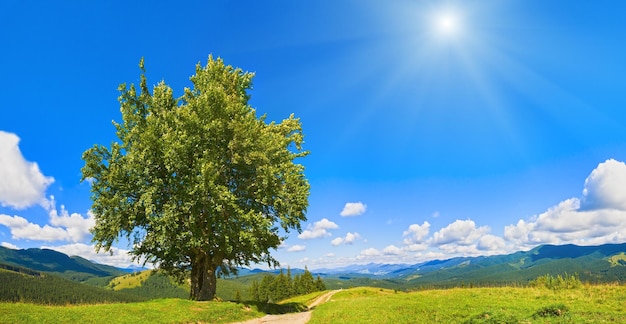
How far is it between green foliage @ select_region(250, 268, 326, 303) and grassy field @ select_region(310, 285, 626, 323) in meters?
105

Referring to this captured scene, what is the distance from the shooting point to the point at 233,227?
93.4 ft

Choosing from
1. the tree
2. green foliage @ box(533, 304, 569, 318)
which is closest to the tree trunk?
the tree

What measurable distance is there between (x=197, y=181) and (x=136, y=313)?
30.9ft

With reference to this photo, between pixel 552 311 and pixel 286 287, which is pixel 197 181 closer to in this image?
pixel 552 311

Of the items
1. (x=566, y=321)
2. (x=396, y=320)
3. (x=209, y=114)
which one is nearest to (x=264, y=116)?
(x=209, y=114)

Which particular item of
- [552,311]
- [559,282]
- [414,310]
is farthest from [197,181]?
[559,282]

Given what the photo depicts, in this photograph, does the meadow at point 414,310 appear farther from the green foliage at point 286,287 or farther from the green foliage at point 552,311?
the green foliage at point 286,287

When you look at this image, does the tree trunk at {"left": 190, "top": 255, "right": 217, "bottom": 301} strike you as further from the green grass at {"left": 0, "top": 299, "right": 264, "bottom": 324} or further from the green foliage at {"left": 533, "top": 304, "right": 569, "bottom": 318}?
the green foliage at {"left": 533, "top": 304, "right": 569, "bottom": 318}

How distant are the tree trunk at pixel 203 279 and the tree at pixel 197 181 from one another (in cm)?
8

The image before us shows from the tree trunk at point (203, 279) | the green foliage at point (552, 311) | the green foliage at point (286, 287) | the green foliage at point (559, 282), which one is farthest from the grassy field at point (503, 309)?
the green foliage at point (286, 287)

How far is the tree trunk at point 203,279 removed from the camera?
3086 centimetres

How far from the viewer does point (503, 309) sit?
20828 mm

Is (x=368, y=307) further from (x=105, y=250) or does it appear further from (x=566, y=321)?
(x=105, y=250)

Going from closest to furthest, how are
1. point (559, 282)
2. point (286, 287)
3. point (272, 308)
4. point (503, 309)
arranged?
point (503, 309)
point (559, 282)
point (272, 308)
point (286, 287)
